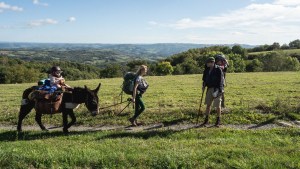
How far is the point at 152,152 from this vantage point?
28.8ft

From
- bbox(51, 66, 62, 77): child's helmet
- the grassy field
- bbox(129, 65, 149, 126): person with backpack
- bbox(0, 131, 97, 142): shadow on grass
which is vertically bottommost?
bbox(0, 131, 97, 142): shadow on grass

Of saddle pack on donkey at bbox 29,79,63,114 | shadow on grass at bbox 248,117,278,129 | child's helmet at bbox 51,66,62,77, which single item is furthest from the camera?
shadow on grass at bbox 248,117,278,129

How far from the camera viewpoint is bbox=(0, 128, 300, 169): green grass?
8195 millimetres

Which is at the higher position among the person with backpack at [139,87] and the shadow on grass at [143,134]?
the person with backpack at [139,87]

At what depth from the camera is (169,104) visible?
1756 centimetres

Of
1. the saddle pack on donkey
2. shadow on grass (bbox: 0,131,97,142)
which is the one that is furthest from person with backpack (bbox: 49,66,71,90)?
shadow on grass (bbox: 0,131,97,142)

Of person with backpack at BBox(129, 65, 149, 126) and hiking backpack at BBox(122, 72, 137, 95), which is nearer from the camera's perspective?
person with backpack at BBox(129, 65, 149, 126)

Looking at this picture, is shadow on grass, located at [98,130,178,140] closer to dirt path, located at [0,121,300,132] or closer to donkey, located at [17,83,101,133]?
dirt path, located at [0,121,300,132]

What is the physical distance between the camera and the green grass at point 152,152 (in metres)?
8.20

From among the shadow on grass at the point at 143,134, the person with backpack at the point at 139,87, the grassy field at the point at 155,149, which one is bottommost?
the shadow on grass at the point at 143,134

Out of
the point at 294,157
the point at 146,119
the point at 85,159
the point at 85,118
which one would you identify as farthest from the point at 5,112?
the point at 294,157

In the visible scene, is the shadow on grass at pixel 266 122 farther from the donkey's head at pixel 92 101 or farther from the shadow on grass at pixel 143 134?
the donkey's head at pixel 92 101

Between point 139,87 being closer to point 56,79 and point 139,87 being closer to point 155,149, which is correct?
point 56,79

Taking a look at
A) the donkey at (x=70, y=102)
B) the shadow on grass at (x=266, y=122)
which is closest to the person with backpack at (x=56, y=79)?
the donkey at (x=70, y=102)
